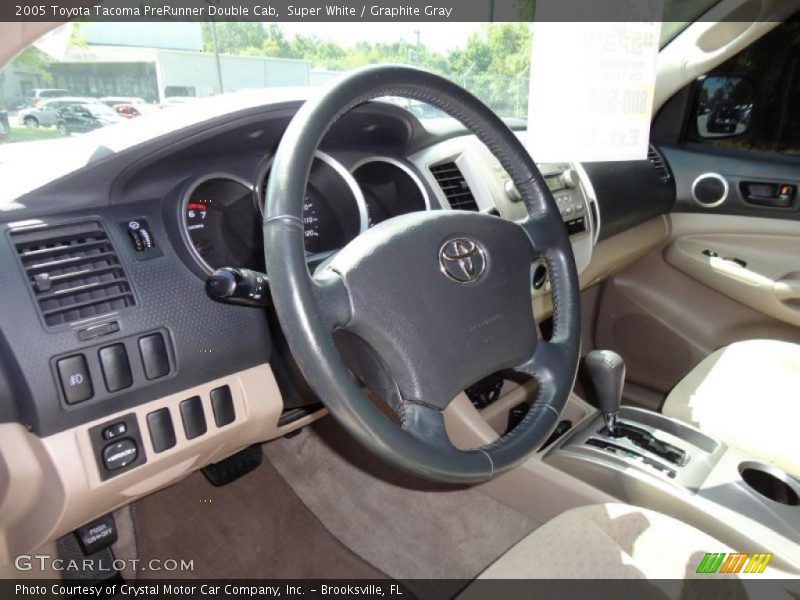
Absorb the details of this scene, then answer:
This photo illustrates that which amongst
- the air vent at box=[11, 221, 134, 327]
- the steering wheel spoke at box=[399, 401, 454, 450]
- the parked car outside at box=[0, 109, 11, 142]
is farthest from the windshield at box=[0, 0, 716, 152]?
the steering wheel spoke at box=[399, 401, 454, 450]

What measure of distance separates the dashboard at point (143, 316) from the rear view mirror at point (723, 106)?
1613mm

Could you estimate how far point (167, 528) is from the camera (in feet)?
5.68

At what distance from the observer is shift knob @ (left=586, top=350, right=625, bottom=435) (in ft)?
4.86

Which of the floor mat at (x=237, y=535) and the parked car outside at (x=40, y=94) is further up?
the parked car outside at (x=40, y=94)

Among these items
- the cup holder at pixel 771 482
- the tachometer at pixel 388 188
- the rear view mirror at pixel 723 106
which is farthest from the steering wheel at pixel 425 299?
the rear view mirror at pixel 723 106

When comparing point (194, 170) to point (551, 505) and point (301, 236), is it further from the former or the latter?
point (551, 505)

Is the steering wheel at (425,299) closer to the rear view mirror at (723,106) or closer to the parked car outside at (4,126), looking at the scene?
the parked car outside at (4,126)

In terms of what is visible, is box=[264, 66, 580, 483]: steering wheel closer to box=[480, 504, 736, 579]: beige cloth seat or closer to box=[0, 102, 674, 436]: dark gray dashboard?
box=[480, 504, 736, 579]: beige cloth seat

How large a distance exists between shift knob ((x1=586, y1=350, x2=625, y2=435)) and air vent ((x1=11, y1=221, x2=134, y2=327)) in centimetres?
101

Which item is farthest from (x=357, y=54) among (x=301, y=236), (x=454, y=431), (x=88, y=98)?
(x=454, y=431)

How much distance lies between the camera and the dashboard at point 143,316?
101 cm

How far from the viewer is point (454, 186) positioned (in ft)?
5.54

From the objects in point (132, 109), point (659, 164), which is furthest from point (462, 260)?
point (659, 164)

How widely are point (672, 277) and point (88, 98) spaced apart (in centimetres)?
226
